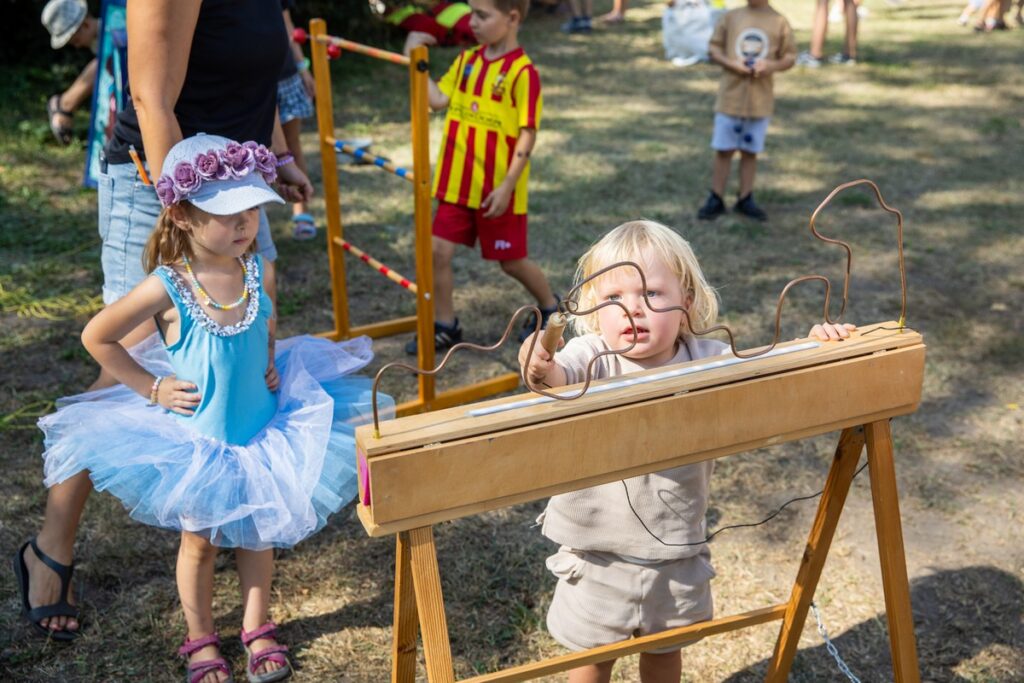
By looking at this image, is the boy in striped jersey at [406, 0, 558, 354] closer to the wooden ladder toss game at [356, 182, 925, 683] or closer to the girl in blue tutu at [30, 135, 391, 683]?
the girl in blue tutu at [30, 135, 391, 683]

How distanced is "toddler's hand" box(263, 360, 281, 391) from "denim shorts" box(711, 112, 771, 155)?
13.3ft

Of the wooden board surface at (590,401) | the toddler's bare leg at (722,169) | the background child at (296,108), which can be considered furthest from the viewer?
the toddler's bare leg at (722,169)

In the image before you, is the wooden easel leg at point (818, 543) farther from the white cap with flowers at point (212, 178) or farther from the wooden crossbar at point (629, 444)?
the white cap with flowers at point (212, 178)

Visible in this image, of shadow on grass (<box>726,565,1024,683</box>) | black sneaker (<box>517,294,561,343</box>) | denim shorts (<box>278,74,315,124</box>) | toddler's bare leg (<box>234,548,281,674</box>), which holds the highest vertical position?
denim shorts (<box>278,74,315,124</box>)

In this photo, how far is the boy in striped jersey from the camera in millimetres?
3865

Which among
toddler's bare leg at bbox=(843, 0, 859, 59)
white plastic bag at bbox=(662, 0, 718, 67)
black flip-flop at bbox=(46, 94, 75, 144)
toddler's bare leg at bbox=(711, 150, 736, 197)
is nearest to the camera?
→ toddler's bare leg at bbox=(711, 150, 736, 197)

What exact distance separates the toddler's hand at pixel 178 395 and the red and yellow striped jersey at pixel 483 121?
6.40ft

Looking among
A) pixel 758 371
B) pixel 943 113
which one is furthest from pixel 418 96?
pixel 943 113

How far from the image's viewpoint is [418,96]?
336cm

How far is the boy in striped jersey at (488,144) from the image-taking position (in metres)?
3.87

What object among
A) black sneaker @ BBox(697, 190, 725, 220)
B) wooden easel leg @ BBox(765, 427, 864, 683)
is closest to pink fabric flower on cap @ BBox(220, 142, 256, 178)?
wooden easel leg @ BBox(765, 427, 864, 683)

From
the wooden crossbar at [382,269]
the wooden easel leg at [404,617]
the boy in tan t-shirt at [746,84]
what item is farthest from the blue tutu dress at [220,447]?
the boy in tan t-shirt at [746,84]

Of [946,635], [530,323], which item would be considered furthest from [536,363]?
[530,323]

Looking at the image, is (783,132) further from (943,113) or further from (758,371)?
(758,371)
